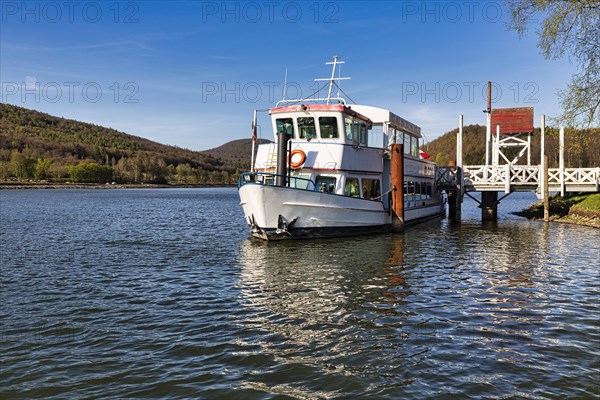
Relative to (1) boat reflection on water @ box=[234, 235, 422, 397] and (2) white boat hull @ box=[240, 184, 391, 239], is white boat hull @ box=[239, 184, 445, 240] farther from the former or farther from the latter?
(1) boat reflection on water @ box=[234, 235, 422, 397]

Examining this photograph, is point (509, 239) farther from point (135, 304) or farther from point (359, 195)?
point (135, 304)

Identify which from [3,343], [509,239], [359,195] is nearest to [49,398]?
[3,343]

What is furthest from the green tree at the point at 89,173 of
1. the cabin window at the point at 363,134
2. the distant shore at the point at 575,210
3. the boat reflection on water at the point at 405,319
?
the boat reflection on water at the point at 405,319

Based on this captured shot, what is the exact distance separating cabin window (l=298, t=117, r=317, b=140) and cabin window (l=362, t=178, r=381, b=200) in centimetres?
369

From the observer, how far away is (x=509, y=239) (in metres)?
23.7

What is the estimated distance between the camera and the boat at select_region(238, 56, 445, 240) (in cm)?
2062

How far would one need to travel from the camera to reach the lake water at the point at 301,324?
265 inches

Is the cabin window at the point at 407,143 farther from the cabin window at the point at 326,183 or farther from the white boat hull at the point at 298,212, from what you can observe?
the cabin window at the point at 326,183

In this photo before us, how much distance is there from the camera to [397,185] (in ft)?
80.8

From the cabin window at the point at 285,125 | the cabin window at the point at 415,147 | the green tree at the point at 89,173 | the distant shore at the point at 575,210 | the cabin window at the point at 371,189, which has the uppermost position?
the green tree at the point at 89,173

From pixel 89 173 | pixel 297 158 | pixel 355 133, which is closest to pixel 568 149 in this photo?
pixel 355 133

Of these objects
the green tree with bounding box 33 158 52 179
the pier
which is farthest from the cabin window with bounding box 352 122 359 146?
the green tree with bounding box 33 158 52 179

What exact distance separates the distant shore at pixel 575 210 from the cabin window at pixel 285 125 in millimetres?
19582

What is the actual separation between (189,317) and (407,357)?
15.7 feet
